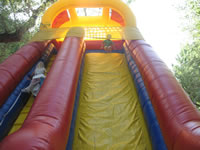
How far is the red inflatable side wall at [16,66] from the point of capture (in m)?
1.88

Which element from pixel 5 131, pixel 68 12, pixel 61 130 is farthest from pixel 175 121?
pixel 68 12

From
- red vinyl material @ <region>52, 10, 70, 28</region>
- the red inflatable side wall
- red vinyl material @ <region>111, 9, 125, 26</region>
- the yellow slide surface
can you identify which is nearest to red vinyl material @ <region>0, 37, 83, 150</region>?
the yellow slide surface

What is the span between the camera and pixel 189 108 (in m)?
1.39

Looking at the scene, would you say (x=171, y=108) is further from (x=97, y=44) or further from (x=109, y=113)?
(x=97, y=44)

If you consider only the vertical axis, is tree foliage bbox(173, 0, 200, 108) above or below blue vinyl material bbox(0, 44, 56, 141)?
above

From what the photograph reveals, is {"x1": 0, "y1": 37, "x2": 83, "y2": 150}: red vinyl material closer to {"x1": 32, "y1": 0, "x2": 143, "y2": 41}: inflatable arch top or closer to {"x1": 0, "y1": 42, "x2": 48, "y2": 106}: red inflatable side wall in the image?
{"x1": 0, "y1": 42, "x2": 48, "y2": 106}: red inflatable side wall

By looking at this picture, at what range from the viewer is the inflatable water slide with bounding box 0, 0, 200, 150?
124cm

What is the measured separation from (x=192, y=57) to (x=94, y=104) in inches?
208

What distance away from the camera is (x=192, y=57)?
219 inches

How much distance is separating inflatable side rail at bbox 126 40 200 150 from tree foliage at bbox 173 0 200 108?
3.89 m

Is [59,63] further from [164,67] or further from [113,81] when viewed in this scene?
[164,67]

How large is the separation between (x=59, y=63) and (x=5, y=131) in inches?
46.4

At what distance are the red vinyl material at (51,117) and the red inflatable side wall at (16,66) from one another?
632 mm

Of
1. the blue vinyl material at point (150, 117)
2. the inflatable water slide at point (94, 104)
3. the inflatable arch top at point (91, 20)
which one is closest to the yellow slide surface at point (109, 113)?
the inflatable water slide at point (94, 104)
